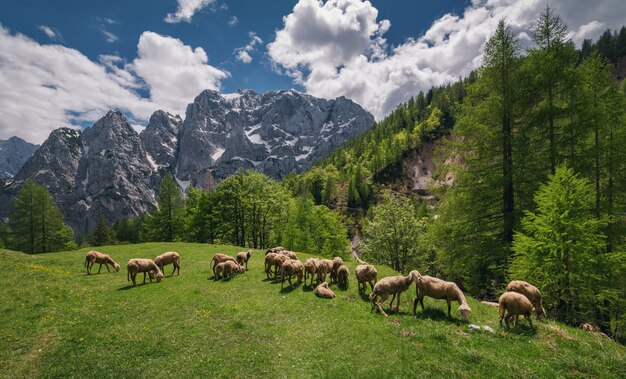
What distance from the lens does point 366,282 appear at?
21922 mm

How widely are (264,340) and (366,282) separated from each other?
1129cm

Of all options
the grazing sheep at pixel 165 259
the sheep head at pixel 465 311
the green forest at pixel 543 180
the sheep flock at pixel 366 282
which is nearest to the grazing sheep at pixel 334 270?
the sheep flock at pixel 366 282

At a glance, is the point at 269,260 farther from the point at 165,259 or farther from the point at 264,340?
the point at 264,340

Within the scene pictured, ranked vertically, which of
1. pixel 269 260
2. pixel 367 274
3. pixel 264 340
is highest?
pixel 367 274

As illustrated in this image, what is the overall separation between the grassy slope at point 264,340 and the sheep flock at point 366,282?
0.83 meters

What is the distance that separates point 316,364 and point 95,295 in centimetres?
1678

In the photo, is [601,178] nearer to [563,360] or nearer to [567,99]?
[567,99]

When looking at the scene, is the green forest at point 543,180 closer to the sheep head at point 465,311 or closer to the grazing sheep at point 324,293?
the sheep head at point 465,311

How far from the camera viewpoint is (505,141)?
22438mm

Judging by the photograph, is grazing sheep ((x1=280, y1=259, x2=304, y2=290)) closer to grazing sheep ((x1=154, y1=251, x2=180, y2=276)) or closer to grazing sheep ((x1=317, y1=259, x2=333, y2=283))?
grazing sheep ((x1=317, y1=259, x2=333, y2=283))

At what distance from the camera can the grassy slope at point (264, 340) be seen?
10195 mm

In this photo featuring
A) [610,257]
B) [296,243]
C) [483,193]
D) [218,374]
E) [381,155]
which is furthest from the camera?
[381,155]

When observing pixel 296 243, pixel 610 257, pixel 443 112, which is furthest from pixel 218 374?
pixel 443 112

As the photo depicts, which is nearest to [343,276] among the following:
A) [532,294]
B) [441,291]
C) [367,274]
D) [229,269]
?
[367,274]
